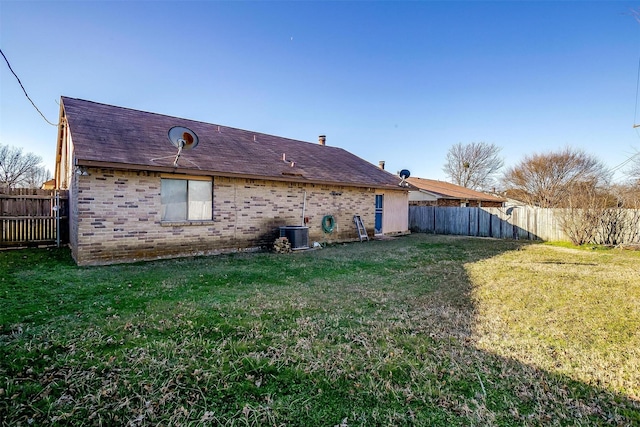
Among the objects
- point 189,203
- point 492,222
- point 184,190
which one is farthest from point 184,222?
point 492,222

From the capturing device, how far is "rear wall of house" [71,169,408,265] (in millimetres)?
7328

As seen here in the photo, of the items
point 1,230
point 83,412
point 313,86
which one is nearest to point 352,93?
point 313,86

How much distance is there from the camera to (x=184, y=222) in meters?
8.62

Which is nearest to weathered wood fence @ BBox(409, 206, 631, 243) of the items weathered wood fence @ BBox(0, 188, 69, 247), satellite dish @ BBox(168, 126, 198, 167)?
satellite dish @ BBox(168, 126, 198, 167)

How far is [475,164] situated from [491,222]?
24.3m

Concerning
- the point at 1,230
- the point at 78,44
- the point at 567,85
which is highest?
the point at 567,85

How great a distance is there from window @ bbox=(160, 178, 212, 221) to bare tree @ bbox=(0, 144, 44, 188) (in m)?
31.9

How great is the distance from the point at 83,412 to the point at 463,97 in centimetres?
1893

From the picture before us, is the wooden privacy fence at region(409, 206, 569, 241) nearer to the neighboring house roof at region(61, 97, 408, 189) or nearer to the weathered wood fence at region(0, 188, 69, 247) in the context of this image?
the neighboring house roof at region(61, 97, 408, 189)

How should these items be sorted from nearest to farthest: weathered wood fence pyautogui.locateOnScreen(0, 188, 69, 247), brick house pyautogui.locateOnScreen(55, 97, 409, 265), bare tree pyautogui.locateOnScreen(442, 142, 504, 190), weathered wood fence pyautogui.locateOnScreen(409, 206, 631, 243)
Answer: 1. brick house pyautogui.locateOnScreen(55, 97, 409, 265)
2. weathered wood fence pyautogui.locateOnScreen(0, 188, 69, 247)
3. weathered wood fence pyautogui.locateOnScreen(409, 206, 631, 243)
4. bare tree pyautogui.locateOnScreen(442, 142, 504, 190)

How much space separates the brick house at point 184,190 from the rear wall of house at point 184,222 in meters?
0.02

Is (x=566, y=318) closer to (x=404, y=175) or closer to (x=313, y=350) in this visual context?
(x=313, y=350)

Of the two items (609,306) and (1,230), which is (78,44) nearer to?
(1,230)

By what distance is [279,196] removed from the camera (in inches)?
421
